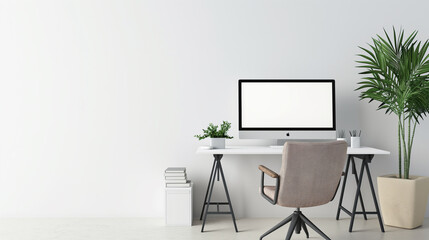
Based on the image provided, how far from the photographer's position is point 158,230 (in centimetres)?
419

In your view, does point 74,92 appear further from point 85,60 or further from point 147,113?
point 147,113

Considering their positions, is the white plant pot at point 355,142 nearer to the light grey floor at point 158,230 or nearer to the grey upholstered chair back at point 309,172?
the light grey floor at point 158,230

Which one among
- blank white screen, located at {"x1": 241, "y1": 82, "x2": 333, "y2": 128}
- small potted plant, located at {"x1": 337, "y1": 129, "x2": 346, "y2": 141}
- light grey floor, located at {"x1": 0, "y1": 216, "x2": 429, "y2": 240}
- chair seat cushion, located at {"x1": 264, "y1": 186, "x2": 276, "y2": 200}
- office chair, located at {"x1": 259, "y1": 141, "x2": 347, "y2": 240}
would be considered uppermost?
blank white screen, located at {"x1": 241, "y1": 82, "x2": 333, "y2": 128}

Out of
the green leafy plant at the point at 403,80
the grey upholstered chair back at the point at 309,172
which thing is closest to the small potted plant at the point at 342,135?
the green leafy plant at the point at 403,80

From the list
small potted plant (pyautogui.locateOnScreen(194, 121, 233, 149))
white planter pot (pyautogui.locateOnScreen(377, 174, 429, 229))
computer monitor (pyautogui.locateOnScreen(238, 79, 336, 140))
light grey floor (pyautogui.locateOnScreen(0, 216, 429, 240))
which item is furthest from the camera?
computer monitor (pyautogui.locateOnScreen(238, 79, 336, 140))

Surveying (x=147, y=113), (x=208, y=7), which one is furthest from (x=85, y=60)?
(x=208, y=7)

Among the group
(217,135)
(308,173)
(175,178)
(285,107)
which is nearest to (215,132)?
(217,135)

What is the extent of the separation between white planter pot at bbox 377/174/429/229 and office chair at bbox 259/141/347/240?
101cm

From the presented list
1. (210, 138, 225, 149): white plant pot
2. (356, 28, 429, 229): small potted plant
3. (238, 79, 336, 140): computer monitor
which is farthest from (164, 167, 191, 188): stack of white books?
(356, 28, 429, 229): small potted plant

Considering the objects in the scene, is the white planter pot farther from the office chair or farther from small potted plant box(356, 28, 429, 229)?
the office chair

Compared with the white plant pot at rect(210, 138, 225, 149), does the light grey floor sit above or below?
below

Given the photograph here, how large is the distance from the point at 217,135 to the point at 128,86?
3.67 feet

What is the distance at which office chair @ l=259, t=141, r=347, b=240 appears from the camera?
3340 mm

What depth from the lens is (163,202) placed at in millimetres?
4723
